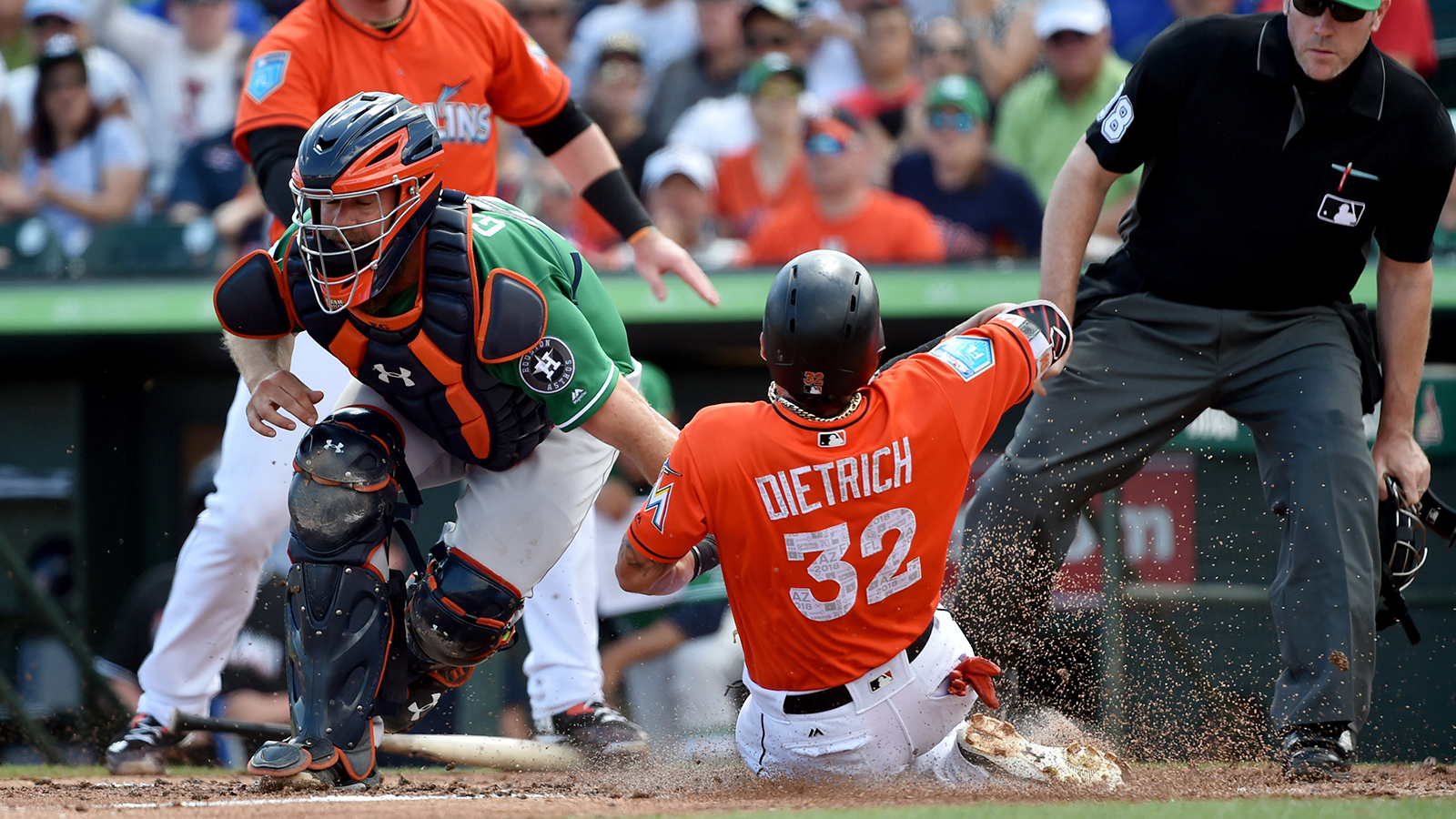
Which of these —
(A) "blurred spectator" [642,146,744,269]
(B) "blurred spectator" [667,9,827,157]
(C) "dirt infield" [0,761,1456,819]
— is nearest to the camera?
(C) "dirt infield" [0,761,1456,819]

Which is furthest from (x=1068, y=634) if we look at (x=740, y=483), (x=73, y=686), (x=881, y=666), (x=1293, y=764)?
(x=73, y=686)

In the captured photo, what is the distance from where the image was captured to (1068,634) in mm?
5121

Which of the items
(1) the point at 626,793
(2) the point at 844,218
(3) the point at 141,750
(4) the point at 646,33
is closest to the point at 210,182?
(4) the point at 646,33

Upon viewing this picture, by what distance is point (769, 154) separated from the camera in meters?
7.45

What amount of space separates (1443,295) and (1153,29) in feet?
7.99

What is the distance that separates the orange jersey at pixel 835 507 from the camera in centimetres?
320

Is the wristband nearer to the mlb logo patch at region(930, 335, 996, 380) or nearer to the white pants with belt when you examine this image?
the mlb logo patch at region(930, 335, 996, 380)

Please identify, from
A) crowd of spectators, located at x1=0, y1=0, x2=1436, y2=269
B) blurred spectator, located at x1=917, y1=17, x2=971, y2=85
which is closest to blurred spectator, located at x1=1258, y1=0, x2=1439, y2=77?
crowd of spectators, located at x1=0, y1=0, x2=1436, y2=269

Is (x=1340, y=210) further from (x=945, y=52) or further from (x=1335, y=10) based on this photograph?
(x=945, y=52)

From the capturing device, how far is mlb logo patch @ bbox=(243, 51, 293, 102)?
4.09m

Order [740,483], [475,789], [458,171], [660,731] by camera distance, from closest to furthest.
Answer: [740,483]
[475,789]
[458,171]
[660,731]

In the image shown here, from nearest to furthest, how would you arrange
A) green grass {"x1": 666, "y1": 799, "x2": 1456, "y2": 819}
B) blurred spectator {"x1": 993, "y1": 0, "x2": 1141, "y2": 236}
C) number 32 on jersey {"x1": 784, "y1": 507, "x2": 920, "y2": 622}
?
1. green grass {"x1": 666, "y1": 799, "x2": 1456, "y2": 819}
2. number 32 on jersey {"x1": 784, "y1": 507, "x2": 920, "y2": 622}
3. blurred spectator {"x1": 993, "y1": 0, "x2": 1141, "y2": 236}

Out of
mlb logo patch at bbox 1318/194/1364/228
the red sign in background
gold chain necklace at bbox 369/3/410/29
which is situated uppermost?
gold chain necklace at bbox 369/3/410/29

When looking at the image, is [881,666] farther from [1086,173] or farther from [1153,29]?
[1153,29]
